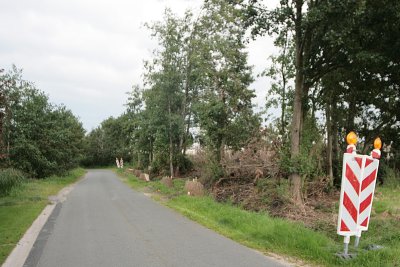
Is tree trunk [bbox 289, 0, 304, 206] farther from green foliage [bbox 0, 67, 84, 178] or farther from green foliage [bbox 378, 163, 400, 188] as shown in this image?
green foliage [bbox 0, 67, 84, 178]

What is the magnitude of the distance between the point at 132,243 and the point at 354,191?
4.97 metres

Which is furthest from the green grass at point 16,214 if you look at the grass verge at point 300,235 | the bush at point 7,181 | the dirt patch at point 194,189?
the dirt patch at point 194,189

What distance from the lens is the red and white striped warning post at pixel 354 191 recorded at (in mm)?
7312

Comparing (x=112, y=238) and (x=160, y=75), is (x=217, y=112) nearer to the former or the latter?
(x=160, y=75)

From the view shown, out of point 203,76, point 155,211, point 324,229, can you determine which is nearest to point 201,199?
point 155,211

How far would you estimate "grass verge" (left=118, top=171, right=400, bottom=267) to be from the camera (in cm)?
727

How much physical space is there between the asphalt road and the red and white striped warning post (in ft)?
4.57

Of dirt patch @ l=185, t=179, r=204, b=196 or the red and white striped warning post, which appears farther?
dirt patch @ l=185, t=179, r=204, b=196

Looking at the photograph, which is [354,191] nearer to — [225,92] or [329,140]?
[329,140]

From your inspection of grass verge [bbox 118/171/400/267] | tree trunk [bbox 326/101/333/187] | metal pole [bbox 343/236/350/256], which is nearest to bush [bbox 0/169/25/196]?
grass verge [bbox 118/171/400/267]

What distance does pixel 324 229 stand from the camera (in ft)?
36.0

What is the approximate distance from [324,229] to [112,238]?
550cm

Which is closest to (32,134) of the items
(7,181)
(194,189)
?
(7,181)

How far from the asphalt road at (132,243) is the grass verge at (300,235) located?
607 millimetres
